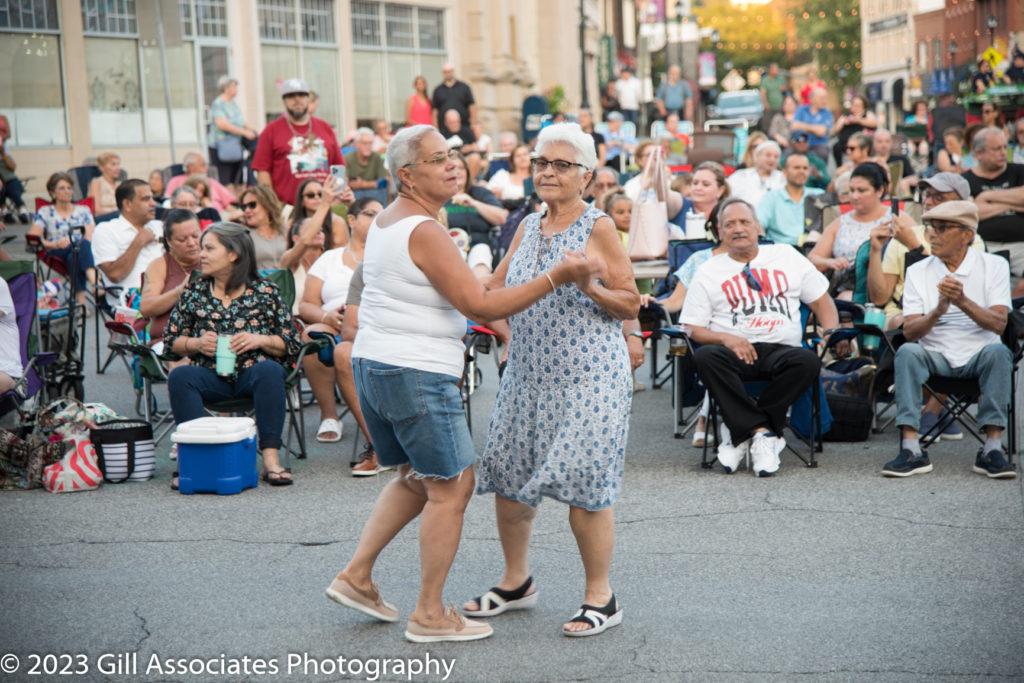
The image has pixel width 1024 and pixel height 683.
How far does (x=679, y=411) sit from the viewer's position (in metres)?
8.57

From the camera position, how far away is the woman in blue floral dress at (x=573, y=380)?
15.6ft

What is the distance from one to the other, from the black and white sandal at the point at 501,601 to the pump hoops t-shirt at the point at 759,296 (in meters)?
3.06

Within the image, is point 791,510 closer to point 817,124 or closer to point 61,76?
point 817,124

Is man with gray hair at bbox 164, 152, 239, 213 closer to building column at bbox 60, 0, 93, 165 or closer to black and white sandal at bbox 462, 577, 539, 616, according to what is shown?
building column at bbox 60, 0, 93, 165

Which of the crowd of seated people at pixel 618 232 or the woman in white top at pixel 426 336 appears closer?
the woman in white top at pixel 426 336

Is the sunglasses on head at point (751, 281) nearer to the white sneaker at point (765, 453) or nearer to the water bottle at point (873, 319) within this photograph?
A: the white sneaker at point (765, 453)

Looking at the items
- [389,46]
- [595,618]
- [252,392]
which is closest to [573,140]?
[595,618]

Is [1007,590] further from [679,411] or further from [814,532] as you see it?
[679,411]

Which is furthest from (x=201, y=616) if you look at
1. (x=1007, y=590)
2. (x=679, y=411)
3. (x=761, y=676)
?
(x=679, y=411)

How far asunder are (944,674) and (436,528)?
1744mm


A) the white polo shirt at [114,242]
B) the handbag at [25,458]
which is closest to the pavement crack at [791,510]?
the handbag at [25,458]

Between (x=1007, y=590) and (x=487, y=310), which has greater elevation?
(x=487, y=310)

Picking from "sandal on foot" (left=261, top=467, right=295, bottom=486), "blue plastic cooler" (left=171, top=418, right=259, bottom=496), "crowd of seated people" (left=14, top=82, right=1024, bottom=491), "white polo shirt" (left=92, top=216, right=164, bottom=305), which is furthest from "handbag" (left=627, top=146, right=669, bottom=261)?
"blue plastic cooler" (left=171, top=418, right=259, bottom=496)

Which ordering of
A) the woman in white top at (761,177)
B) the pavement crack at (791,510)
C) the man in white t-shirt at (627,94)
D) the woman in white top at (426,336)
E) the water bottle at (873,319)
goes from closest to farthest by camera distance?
1. the woman in white top at (426,336)
2. the pavement crack at (791,510)
3. the water bottle at (873,319)
4. the woman in white top at (761,177)
5. the man in white t-shirt at (627,94)
